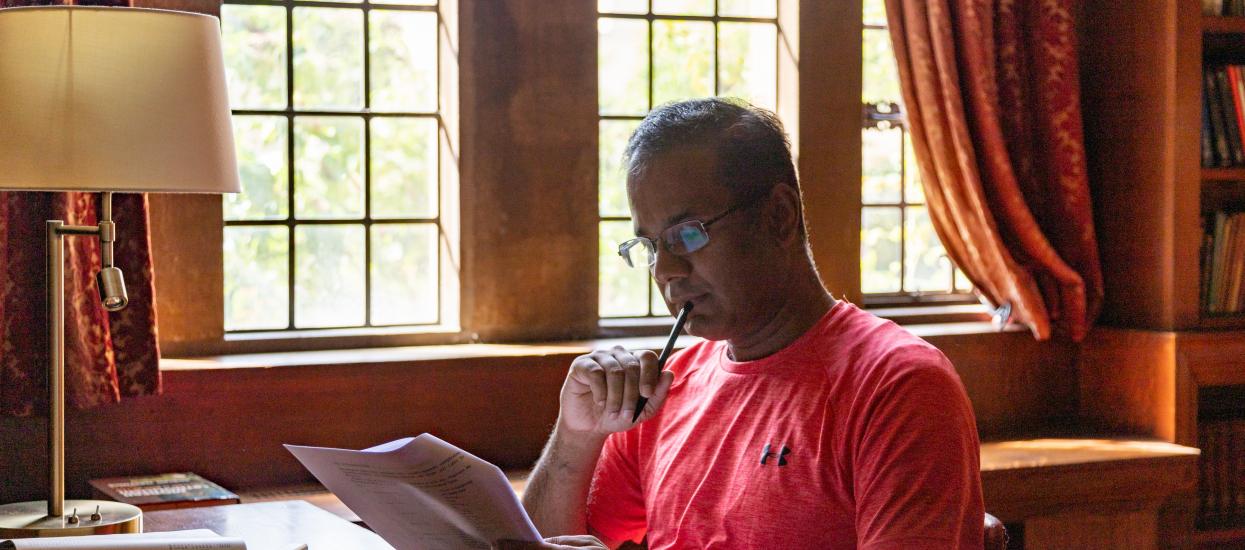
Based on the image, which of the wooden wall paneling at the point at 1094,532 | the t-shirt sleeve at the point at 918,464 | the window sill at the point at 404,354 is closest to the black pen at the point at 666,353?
the t-shirt sleeve at the point at 918,464

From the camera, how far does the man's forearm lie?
6.70ft

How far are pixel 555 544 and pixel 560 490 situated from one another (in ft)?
1.24

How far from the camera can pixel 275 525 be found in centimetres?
211

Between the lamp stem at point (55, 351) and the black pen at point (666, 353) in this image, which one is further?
the lamp stem at point (55, 351)

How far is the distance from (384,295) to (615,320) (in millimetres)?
655

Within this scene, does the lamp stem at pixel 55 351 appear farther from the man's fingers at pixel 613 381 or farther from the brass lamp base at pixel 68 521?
the man's fingers at pixel 613 381

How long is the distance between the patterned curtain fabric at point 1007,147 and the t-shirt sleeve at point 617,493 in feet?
6.34

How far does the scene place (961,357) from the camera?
3748mm

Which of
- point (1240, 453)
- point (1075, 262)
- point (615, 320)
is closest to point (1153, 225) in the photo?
point (1075, 262)

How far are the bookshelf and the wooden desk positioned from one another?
2.53 m

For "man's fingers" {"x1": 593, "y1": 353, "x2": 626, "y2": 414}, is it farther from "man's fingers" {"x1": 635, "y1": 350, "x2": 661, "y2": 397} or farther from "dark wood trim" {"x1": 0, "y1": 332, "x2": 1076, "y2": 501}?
"dark wood trim" {"x1": 0, "y1": 332, "x2": 1076, "y2": 501}

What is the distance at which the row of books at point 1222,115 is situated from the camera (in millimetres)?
3766

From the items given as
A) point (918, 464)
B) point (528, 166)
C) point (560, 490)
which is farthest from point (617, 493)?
point (528, 166)

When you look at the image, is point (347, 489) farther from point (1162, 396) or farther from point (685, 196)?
point (1162, 396)
